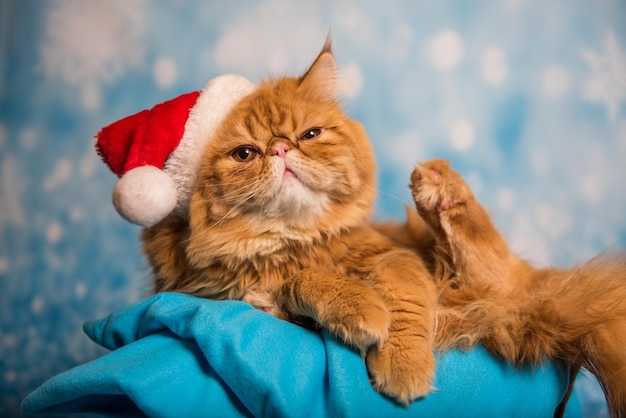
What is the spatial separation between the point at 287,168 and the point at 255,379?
48 centimetres

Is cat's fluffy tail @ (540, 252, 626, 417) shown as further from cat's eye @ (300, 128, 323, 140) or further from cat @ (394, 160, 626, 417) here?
cat's eye @ (300, 128, 323, 140)

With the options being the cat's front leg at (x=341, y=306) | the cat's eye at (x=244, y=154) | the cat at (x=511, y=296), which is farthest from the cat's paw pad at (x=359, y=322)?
the cat's eye at (x=244, y=154)

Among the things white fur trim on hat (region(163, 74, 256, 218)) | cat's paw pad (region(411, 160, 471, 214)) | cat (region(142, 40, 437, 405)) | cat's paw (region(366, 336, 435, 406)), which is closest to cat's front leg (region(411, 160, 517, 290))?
cat's paw pad (region(411, 160, 471, 214))

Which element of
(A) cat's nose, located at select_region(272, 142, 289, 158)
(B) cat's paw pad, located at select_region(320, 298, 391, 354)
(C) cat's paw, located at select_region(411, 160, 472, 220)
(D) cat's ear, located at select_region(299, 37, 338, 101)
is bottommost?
(B) cat's paw pad, located at select_region(320, 298, 391, 354)

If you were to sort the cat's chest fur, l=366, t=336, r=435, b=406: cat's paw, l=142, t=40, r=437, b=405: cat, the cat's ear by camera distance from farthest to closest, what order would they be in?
the cat's ear → the cat's chest fur → l=142, t=40, r=437, b=405: cat → l=366, t=336, r=435, b=406: cat's paw

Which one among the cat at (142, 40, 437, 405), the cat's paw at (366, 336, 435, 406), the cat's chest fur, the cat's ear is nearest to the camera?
the cat's paw at (366, 336, 435, 406)

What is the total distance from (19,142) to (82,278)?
0.67 meters

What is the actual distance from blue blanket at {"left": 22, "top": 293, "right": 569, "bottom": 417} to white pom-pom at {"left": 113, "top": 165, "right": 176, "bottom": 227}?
0.22m

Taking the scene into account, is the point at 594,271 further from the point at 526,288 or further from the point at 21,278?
the point at 21,278

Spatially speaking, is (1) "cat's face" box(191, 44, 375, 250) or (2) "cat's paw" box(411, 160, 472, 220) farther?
(2) "cat's paw" box(411, 160, 472, 220)

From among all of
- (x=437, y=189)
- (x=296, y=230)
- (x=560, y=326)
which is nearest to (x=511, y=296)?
(x=560, y=326)

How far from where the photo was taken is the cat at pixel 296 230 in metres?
1.21

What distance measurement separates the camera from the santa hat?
1.26m

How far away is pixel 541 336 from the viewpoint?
1.20 m
